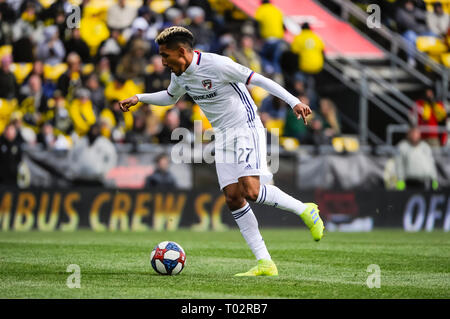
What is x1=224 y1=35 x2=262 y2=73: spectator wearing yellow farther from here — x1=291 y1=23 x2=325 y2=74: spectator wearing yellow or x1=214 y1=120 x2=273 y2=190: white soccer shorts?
x1=214 y1=120 x2=273 y2=190: white soccer shorts

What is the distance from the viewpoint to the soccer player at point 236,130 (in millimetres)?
9227

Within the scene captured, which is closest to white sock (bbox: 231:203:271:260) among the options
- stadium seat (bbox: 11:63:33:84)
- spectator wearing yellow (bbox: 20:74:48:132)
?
spectator wearing yellow (bbox: 20:74:48:132)

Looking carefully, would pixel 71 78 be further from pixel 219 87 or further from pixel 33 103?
pixel 219 87

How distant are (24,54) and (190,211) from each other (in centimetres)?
569

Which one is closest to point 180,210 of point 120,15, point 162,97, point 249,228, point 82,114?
point 82,114

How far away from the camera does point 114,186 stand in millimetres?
18078

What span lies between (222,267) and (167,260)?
1072 millimetres

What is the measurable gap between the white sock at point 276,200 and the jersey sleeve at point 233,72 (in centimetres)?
117

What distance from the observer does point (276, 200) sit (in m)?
9.33

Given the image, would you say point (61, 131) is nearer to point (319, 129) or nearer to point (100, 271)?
point (319, 129)

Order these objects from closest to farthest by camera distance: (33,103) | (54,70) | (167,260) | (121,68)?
(167,260)
(33,103)
(121,68)
(54,70)

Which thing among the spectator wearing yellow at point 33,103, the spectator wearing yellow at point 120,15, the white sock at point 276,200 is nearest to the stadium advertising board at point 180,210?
the spectator wearing yellow at point 33,103

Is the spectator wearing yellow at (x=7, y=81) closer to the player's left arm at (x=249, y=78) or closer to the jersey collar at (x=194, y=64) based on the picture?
the jersey collar at (x=194, y=64)
